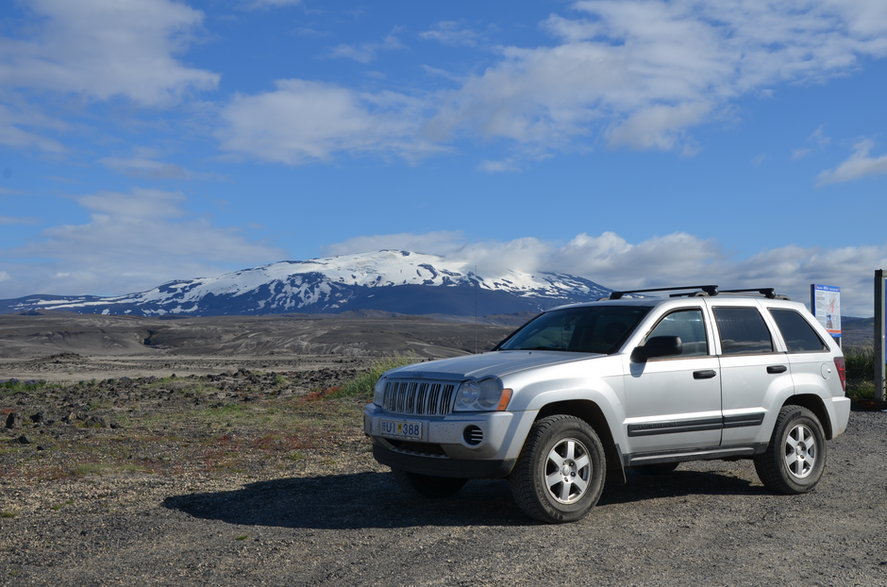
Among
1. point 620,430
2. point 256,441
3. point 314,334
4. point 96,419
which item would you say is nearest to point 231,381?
point 96,419

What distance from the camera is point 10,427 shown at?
1338cm

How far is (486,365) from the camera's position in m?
6.96

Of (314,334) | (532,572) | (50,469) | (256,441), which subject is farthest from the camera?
(314,334)

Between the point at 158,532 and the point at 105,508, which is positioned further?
the point at 105,508

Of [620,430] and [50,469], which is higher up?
[620,430]

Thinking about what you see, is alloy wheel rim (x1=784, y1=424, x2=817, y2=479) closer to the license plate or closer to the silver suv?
the silver suv

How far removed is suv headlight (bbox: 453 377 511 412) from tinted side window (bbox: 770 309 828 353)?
3.38m

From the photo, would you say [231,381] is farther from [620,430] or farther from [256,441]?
[620,430]

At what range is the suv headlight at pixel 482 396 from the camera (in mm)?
6500

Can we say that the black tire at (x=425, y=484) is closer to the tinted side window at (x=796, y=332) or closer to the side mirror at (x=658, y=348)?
the side mirror at (x=658, y=348)

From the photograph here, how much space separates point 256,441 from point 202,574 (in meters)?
6.52

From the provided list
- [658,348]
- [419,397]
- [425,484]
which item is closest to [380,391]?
[419,397]

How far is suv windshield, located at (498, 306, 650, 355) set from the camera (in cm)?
753

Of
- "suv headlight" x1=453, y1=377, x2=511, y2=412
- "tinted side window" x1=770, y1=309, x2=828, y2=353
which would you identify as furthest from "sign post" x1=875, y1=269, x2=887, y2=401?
"suv headlight" x1=453, y1=377, x2=511, y2=412
